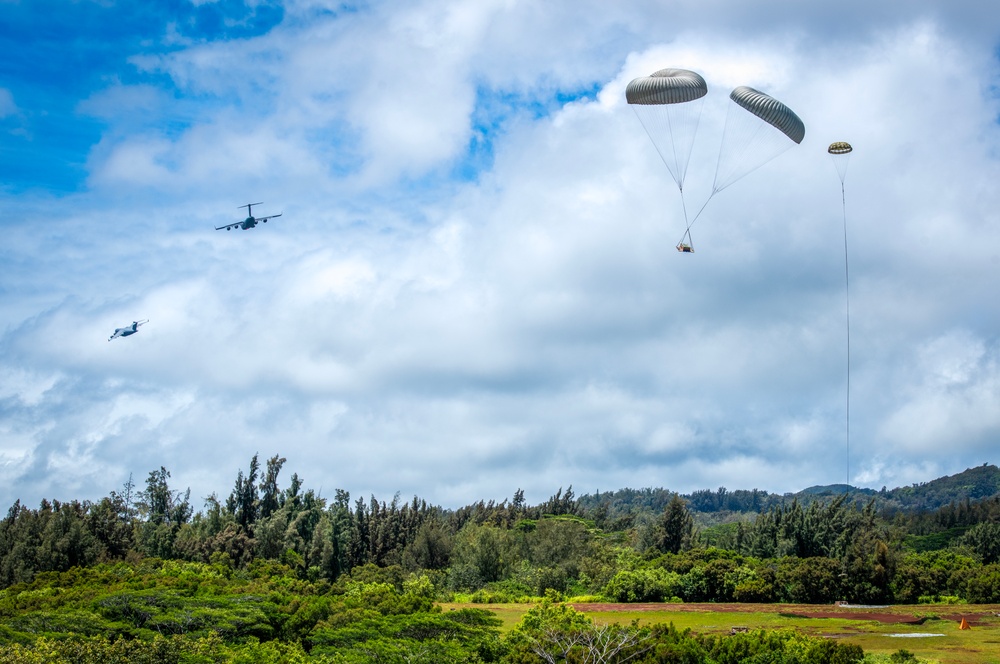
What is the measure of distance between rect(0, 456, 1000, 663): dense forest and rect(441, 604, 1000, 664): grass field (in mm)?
3920

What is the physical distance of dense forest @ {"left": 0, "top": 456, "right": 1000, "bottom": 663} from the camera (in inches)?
1411

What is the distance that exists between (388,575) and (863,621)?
103 feet

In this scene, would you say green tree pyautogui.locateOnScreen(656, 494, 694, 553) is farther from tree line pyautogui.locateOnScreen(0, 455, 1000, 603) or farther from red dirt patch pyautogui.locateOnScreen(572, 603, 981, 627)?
red dirt patch pyautogui.locateOnScreen(572, 603, 981, 627)

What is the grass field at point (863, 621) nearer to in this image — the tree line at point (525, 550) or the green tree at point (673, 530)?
the tree line at point (525, 550)

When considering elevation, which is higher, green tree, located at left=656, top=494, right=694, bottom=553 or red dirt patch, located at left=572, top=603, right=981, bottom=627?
green tree, located at left=656, top=494, right=694, bottom=553

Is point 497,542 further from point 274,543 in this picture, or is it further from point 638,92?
point 638,92

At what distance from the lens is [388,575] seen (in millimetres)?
67625

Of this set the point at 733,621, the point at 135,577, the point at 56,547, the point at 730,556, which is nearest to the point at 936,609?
the point at 733,621

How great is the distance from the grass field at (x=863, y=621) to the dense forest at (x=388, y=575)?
154 inches

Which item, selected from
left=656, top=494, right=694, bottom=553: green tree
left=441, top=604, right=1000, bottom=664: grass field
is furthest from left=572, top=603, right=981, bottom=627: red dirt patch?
left=656, top=494, right=694, bottom=553: green tree

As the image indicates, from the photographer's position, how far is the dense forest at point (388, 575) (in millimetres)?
35844

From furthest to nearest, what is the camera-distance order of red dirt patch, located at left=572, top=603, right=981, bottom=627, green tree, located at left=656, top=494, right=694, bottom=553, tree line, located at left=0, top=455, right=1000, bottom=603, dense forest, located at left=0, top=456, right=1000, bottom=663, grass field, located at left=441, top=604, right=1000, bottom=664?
green tree, located at left=656, top=494, right=694, bottom=553 < tree line, located at left=0, top=455, right=1000, bottom=603 < red dirt patch, located at left=572, top=603, right=981, bottom=627 < grass field, located at left=441, top=604, right=1000, bottom=664 < dense forest, located at left=0, top=456, right=1000, bottom=663

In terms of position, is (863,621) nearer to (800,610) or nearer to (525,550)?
(800,610)

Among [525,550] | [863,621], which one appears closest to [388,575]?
[525,550]
